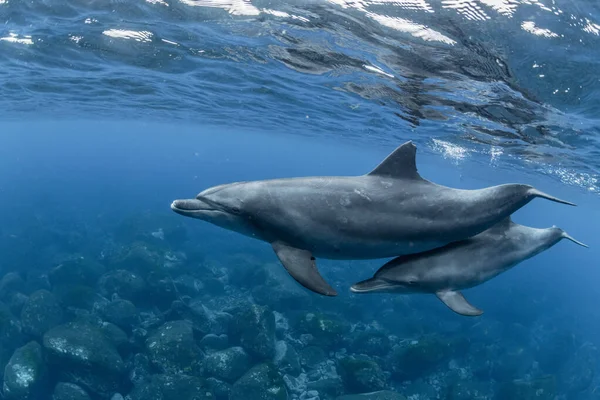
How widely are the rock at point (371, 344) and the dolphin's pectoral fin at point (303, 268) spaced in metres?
13.0

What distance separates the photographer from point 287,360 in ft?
50.3

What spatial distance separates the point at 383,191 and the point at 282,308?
566 inches

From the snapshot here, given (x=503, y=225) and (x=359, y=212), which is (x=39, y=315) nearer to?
(x=359, y=212)

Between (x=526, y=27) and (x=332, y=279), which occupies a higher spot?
(x=526, y=27)

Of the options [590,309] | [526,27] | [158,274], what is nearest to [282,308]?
[158,274]

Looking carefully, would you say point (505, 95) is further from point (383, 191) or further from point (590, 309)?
point (590, 309)

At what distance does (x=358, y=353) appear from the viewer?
1681 cm

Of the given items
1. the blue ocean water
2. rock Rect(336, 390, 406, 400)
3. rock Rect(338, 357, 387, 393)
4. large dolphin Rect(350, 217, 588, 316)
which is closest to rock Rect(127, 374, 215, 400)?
the blue ocean water

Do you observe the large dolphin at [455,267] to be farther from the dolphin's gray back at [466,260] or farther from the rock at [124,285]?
the rock at [124,285]

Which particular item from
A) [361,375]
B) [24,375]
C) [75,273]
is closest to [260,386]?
[361,375]

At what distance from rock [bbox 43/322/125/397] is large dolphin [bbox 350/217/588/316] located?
1140 cm

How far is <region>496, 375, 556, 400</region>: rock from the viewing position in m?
15.8

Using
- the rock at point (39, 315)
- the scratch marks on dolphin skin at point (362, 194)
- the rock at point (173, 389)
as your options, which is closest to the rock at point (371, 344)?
the rock at point (173, 389)

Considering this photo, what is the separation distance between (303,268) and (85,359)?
1166 centimetres
